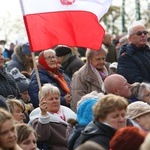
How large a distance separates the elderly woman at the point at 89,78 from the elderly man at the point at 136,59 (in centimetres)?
64

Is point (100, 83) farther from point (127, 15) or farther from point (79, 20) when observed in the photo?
point (127, 15)

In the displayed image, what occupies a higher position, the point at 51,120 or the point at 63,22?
the point at 63,22

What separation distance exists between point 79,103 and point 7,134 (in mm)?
2169

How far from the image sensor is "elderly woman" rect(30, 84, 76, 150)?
407 inches

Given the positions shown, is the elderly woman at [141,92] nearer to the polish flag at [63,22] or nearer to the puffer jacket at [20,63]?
the polish flag at [63,22]

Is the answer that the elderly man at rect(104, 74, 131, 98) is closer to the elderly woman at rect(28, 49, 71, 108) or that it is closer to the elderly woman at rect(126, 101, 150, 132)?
the elderly woman at rect(126, 101, 150, 132)

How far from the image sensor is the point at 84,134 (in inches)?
347

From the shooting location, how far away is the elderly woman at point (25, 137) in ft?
29.2

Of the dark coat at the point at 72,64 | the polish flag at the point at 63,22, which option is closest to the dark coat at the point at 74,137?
the polish flag at the point at 63,22

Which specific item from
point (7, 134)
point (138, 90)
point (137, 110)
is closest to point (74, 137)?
point (137, 110)

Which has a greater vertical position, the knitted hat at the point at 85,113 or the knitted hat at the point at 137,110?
the knitted hat at the point at 85,113

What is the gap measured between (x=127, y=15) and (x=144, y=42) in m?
37.6

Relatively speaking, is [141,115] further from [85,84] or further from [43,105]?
[85,84]

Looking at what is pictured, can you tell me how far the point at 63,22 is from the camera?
11.5 meters
